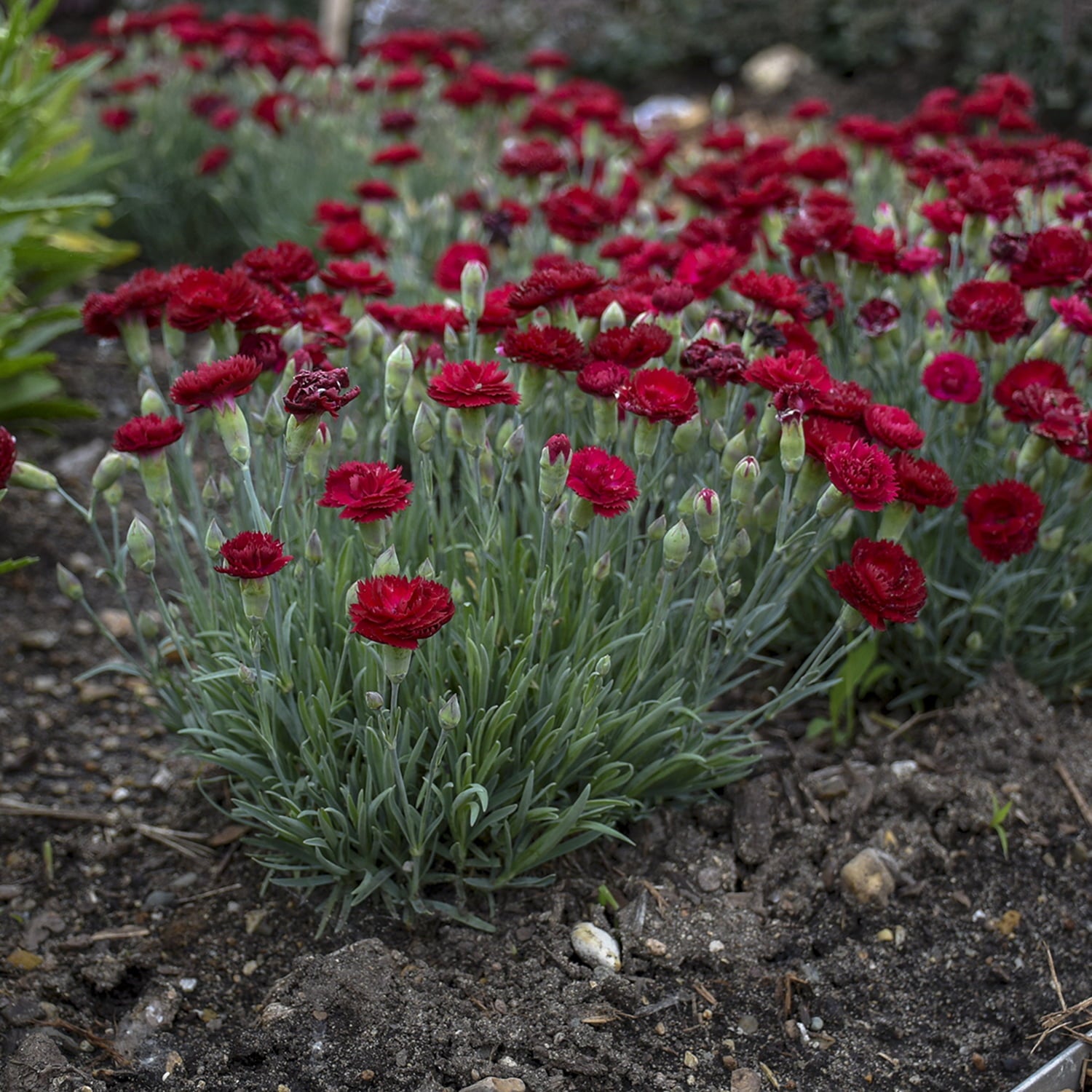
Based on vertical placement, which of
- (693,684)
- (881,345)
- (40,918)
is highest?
(881,345)

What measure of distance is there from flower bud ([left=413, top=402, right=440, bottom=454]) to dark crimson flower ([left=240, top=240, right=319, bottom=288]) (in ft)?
1.38

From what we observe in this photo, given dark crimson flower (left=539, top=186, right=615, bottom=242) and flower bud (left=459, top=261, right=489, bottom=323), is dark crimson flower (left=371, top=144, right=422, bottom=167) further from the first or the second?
flower bud (left=459, top=261, right=489, bottom=323)

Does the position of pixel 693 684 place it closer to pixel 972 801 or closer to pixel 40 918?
pixel 972 801

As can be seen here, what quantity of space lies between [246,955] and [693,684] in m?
0.91

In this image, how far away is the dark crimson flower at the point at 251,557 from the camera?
1.47 metres

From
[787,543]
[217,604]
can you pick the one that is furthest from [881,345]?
[217,604]

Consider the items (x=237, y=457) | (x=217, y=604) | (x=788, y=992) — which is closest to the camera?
(x=237, y=457)

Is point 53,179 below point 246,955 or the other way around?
the other way around

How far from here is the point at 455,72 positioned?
4605 mm

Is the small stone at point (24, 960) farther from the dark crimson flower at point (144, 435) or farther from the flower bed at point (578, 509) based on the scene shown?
the dark crimson flower at point (144, 435)

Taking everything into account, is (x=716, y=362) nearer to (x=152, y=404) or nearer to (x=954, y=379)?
(x=954, y=379)

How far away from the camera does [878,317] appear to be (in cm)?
215

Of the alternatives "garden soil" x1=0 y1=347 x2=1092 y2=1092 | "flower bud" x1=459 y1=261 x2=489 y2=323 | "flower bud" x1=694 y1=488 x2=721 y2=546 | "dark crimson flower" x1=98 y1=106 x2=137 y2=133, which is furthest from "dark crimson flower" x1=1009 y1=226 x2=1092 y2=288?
"dark crimson flower" x1=98 y1=106 x2=137 y2=133

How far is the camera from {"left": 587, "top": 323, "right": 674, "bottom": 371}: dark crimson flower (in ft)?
5.76
